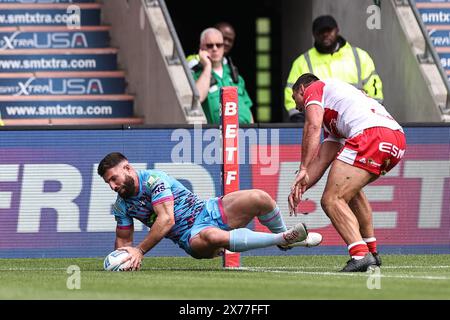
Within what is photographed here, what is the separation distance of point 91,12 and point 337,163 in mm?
8467

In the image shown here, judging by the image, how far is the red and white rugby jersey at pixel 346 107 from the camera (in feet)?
44.3

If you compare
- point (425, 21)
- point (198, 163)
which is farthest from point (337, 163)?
point (425, 21)

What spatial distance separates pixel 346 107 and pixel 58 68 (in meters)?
7.61

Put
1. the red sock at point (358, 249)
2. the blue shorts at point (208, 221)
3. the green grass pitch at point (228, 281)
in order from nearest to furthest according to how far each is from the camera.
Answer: the green grass pitch at point (228, 281)
the red sock at point (358, 249)
the blue shorts at point (208, 221)

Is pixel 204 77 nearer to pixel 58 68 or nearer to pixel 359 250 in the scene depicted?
pixel 58 68

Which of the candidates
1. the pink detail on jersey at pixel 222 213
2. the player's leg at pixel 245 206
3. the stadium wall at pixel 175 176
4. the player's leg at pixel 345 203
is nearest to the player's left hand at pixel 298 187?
the player's leg at pixel 345 203

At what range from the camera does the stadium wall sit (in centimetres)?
1620

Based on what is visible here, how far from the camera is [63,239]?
1625 cm

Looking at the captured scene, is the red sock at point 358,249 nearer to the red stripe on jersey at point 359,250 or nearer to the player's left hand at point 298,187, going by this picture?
the red stripe on jersey at point 359,250

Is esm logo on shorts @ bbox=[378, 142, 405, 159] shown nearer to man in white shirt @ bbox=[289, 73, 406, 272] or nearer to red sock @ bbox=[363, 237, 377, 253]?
man in white shirt @ bbox=[289, 73, 406, 272]

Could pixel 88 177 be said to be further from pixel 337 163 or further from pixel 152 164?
pixel 337 163

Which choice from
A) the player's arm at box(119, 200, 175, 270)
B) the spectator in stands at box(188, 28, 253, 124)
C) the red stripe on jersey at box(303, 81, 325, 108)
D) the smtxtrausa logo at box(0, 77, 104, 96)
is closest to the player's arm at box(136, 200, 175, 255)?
the player's arm at box(119, 200, 175, 270)

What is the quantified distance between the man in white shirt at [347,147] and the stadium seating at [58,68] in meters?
6.53

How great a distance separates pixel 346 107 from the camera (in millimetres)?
13555
